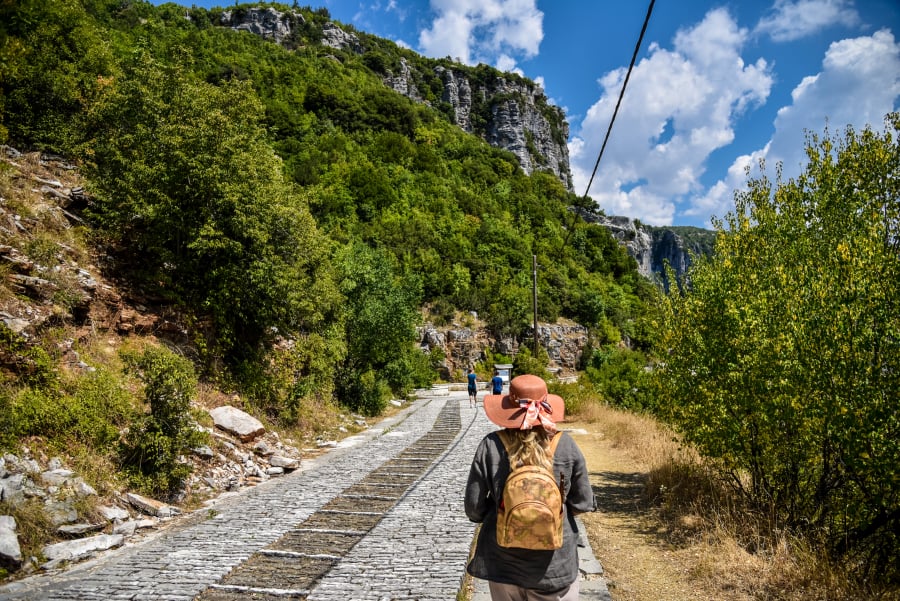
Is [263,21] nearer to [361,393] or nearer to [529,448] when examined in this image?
[361,393]

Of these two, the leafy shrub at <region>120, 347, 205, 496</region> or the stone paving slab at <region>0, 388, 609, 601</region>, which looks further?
the leafy shrub at <region>120, 347, 205, 496</region>

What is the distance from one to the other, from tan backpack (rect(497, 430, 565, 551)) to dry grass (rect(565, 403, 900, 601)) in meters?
3.17

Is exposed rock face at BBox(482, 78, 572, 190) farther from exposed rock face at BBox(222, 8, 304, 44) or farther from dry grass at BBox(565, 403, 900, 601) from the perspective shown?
dry grass at BBox(565, 403, 900, 601)

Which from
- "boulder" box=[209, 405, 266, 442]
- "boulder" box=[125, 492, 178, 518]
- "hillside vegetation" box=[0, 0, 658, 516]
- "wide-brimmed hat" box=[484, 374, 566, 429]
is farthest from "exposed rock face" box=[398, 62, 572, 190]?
"wide-brimmed hat" box=[484, 374, 566, 429]

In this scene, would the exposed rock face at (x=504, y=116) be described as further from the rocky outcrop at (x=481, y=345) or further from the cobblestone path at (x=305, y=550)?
the cobblestone path at (x=305, y=550)

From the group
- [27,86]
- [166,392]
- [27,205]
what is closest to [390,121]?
[27,86]

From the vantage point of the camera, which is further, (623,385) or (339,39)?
(339,39)

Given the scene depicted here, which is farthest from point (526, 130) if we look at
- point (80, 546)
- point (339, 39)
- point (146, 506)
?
point (80, 546)

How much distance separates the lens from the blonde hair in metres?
2.57

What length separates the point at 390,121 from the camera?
2356 inches

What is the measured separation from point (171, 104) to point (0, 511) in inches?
441

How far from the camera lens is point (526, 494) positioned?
246 cm

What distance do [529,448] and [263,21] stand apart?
3795 inches

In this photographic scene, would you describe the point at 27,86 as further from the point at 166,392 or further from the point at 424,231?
the point at 424,231
